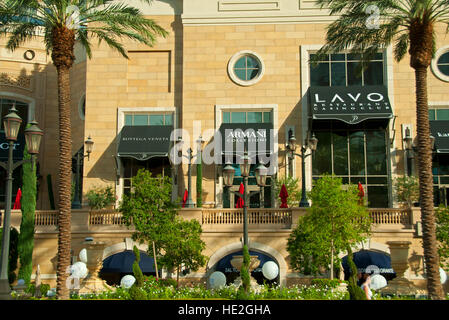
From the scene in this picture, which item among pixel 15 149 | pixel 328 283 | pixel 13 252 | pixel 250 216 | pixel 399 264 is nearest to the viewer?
pixel 328 283

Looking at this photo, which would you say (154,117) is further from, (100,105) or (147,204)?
(147,204)

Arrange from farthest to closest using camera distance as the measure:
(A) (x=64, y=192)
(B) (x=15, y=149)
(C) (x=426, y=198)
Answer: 1. (B) (x=15, y=149)
2. (A) (x=64, y=192)
3. (C) (x=426, y=198)

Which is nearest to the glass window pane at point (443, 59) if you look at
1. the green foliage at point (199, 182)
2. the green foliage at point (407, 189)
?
the green foliage at point (407, 189)

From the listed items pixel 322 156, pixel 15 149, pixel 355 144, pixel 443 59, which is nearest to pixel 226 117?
pixel 322 156

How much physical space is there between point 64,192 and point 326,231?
1091cm

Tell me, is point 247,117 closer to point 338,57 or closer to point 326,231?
point 338,57

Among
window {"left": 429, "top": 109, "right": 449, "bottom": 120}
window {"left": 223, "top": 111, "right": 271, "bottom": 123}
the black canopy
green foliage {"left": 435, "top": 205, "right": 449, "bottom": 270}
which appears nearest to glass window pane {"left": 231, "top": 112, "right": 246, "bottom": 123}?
window {"left": 223, "top": 111, "right": 271, "bottom": 123}

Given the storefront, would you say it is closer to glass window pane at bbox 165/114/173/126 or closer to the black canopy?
glass window pane at bbox 165/114/173/126

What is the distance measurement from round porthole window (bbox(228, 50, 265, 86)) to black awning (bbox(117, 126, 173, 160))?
5220 mm

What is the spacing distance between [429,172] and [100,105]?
2213cm

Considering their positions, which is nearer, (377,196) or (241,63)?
(377,196)

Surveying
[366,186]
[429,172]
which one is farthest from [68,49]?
[366,186]

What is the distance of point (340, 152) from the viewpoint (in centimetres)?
3325
